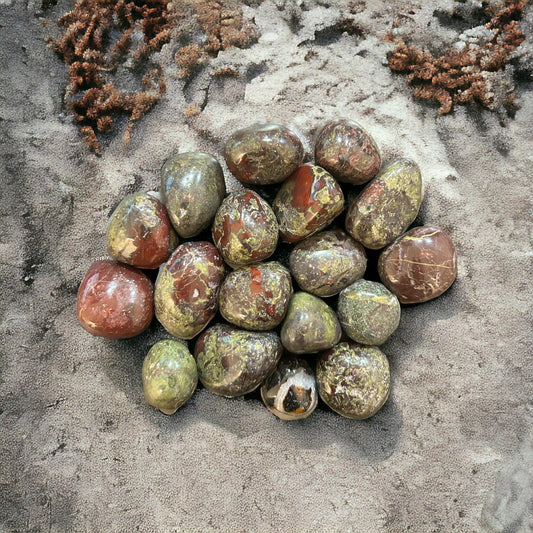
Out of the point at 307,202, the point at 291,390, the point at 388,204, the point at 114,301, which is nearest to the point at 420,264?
the point at 388,204

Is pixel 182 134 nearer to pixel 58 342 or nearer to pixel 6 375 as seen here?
pixel 58 342

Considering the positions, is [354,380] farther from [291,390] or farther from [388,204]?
[388,204]

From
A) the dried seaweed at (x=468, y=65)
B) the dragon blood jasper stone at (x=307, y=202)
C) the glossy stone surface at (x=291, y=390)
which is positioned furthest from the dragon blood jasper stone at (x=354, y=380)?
the dried seaweed at (x=468, y=65)

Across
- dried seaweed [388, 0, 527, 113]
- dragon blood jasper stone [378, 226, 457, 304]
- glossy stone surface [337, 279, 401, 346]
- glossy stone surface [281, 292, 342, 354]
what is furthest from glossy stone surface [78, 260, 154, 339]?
dried seaweed [388, 0, 527, 113]

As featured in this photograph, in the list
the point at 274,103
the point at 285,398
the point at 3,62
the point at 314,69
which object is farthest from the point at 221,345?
the point at 3,62

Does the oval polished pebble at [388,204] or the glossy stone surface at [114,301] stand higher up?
the oval polished pebble at [388,204]

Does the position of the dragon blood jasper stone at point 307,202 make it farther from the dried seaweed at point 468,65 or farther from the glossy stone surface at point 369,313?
the dried seaweed at point 468,65
